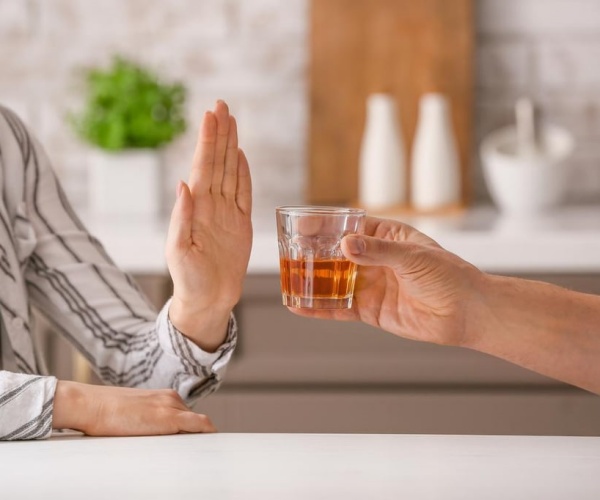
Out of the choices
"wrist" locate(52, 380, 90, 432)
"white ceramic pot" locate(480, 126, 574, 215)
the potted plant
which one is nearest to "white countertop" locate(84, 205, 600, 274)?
"white ceramic pot" locate(480, 126, 574, 215)

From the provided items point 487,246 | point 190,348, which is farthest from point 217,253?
point 487,246

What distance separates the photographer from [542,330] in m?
1.29

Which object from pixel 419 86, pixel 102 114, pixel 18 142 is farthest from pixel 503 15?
pixel 18 142

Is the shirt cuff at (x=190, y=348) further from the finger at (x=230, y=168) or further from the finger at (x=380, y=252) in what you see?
the finger at (x=380, y=252)

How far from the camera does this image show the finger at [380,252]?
113 centimetres

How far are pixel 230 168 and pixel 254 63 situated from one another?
5.05 ft

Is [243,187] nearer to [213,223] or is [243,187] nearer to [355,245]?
[213,223]

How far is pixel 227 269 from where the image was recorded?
4.53 ft

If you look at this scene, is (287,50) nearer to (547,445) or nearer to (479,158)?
(479,158)

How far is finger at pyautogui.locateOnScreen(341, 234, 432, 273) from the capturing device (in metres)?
1.13

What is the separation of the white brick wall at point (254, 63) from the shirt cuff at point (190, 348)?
1.41 m

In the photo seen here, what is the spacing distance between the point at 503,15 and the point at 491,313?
1.70 metres

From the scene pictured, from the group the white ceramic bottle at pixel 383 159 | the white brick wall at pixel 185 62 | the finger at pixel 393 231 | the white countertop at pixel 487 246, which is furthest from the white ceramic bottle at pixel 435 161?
the finger at pixel 393 231

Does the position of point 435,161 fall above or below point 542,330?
above
